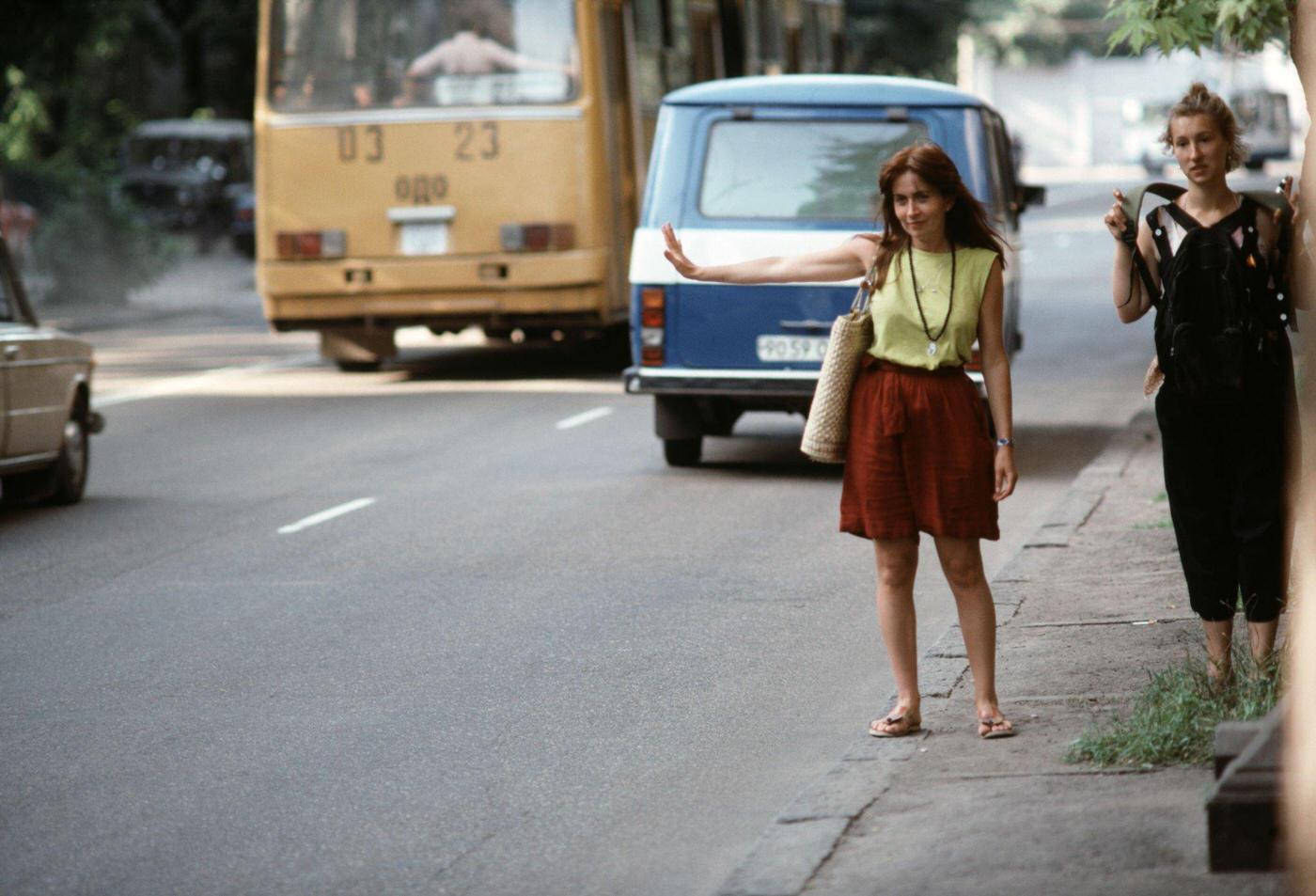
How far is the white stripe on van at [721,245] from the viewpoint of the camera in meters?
12.9

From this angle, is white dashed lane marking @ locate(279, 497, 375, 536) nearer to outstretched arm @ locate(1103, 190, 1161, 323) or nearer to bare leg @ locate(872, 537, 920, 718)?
bare leg @ locate(872, 537, 920, 718)

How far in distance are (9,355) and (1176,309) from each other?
7122mm

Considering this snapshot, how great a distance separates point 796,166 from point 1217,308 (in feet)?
23.1

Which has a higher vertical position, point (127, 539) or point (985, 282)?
point (985, 282)

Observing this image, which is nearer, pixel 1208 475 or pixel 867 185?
pixel 1208 475

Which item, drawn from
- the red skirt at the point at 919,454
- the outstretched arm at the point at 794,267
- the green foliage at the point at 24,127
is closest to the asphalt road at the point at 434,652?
the red skirt at the point at 919,454

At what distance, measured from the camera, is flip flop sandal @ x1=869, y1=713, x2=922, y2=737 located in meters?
6.58

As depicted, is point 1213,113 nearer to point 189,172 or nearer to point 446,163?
point 446,163

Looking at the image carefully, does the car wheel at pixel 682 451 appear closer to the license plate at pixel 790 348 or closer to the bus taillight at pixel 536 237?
the license plate at pixel 790 348

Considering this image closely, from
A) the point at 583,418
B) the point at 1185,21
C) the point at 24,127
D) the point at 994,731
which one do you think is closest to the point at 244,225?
the point at 24,127

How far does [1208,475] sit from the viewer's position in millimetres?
6391

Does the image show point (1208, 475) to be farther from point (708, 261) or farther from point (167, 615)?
point (708, 261)

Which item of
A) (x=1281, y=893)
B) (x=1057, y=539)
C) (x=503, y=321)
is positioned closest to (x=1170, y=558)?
(x=1057, y=539)

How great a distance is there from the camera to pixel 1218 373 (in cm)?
624
